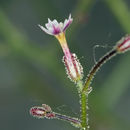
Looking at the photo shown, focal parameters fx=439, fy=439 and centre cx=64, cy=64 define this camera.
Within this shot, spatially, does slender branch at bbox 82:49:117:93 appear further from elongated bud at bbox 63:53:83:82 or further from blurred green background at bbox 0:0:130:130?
blurred green background at bbox 0:0:130:130

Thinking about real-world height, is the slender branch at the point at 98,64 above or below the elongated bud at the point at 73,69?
below

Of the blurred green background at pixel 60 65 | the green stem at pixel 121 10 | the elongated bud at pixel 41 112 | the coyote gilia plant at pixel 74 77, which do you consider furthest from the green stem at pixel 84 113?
the green stem at pixel 121 10

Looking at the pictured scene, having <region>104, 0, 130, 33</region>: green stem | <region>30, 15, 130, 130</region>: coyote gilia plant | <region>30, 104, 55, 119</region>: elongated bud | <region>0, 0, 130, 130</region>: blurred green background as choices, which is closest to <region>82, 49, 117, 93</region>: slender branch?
<region>30, 15, 130, 130</region>: coyote gilia plant

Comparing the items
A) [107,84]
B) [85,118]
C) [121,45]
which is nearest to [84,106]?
[85,118]

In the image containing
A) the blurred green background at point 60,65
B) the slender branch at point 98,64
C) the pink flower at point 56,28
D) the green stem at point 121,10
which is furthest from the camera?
the blurred green background at point 60,65

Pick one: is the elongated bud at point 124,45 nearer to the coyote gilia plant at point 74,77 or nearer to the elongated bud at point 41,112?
the coyote gilia plant at point 74,77

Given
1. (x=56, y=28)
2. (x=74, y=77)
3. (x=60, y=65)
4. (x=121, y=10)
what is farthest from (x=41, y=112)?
(x=60, y=65)
